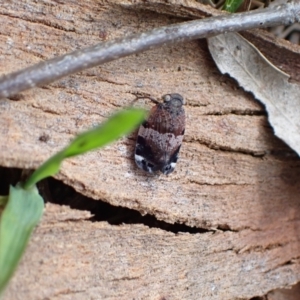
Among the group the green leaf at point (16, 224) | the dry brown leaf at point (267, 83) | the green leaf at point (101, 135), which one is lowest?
the green leaf at point (16, 224)

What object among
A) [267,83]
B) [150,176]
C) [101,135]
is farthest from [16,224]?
[267,83]

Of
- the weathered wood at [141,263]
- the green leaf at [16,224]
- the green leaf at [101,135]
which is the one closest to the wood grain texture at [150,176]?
the weathered wood at [141,263]

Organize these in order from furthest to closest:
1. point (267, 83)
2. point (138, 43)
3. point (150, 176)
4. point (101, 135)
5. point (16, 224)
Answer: point (267, 83) < point (150, 176) < point (138, 43) < point (16, 224) < point (101, 135)

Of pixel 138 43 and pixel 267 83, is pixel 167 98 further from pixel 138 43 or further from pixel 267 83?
pixel 267 83

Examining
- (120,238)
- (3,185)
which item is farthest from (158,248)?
(3,185)

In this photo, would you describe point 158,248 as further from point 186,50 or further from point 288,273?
point 186,50

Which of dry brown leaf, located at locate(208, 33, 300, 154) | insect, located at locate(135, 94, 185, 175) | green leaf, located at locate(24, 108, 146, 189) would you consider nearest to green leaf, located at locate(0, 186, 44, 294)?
green leaf, located at locate(24, 108, 146, 189)

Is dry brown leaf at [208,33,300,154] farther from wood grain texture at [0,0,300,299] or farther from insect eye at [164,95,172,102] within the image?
insect eye at [164,95,172,102]

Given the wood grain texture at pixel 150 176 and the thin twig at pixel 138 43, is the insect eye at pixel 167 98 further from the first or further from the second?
the thin twig at pixel 138 43
